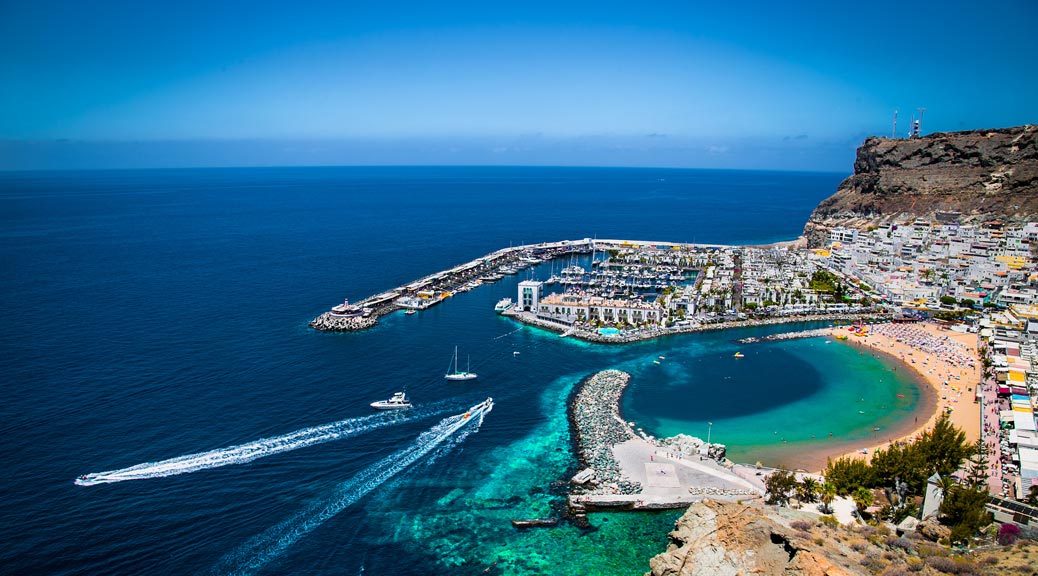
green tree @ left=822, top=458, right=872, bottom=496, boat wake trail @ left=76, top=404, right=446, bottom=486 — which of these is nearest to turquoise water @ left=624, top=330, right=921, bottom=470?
green tree @ left=822, top=458, right=872, bottom=496

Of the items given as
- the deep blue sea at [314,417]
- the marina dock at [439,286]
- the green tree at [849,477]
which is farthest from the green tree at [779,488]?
the marina dock at [439,286]

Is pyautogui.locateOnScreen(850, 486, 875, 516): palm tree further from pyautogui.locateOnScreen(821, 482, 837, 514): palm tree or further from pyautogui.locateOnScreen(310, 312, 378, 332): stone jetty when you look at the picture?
pyautogui.locateOnScreen(310, 312, 378, 332): stone jetty

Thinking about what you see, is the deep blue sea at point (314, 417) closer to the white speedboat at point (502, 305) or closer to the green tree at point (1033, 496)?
the white speedboat at point (502, 305)

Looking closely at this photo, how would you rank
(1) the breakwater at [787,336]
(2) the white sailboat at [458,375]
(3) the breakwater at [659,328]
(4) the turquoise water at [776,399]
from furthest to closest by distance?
(1) the breakwater at [787,336] < (3) the breakwater at [659,328] < (2) the white sailboat at [458,375] < (4) the turquoise water at [776,399]

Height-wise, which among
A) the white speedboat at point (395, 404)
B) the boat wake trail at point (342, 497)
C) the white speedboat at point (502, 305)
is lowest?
the boat wake trail at point (342, 497)

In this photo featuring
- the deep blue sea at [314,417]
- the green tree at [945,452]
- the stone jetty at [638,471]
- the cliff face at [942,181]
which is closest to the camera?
the deep blue sea at [314,417]

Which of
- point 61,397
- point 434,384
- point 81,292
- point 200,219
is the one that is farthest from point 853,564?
point 200,219
